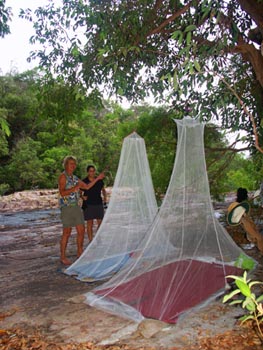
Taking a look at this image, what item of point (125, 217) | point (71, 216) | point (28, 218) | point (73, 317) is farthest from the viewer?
point (28, 218)

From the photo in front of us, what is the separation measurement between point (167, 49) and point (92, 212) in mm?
2230

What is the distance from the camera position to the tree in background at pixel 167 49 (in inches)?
93.0

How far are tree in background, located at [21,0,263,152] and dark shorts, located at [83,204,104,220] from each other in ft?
4.92

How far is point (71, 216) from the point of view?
12.9 feet

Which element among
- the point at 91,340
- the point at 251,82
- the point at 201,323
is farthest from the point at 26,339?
the point at 251,82

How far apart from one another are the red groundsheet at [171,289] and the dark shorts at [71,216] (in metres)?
1.13

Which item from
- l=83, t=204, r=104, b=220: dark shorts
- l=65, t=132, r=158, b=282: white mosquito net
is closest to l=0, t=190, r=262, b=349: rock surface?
l=65, t=132, r=158, b=282: white mosquito net

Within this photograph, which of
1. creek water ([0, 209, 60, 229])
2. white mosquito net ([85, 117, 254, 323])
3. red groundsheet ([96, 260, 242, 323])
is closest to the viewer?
red groundsheet ([96, 260, 242, 323])

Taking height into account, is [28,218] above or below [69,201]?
below

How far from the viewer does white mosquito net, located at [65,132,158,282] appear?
150 inches

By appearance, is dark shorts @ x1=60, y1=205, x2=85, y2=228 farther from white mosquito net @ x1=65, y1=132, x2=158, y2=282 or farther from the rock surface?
the rock surface

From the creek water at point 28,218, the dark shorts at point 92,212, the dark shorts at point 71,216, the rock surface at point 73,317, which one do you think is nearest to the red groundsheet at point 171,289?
the rock surface at point 73,317

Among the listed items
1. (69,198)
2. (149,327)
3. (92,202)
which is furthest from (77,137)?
(149,327)

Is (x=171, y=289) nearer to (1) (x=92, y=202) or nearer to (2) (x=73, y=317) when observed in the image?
(2) (x=73, y=317)
